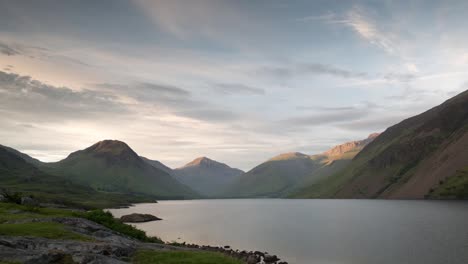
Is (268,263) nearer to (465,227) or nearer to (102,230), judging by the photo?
(102,230)

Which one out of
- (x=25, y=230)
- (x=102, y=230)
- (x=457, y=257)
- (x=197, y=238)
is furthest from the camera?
(x=197, y=238)

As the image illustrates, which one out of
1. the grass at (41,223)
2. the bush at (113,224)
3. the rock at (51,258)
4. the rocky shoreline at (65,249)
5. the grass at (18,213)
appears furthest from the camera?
the bush at (113,224)

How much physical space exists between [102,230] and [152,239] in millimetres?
19601

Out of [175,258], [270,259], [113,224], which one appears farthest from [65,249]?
[270,259]

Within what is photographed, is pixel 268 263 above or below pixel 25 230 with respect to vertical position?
below

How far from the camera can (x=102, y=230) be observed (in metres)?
52.8

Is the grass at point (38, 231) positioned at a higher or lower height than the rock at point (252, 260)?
higher

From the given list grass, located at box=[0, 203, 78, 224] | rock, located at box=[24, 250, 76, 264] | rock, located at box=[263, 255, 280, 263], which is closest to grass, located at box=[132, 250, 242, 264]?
rock, located at box=[24, 250, 76, 264]

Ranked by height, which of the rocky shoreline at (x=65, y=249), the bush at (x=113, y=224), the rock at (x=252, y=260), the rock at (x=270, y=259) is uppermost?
the rocky shoreline at (x=65, y=249)

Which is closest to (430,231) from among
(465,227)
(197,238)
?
(465,227)

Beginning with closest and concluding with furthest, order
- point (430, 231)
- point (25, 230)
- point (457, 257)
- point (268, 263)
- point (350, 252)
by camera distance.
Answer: point (25, 230) → point (457, 257) → point (268, 263) → point (350, 252) → point (430, 231)

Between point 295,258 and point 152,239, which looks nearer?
point 295,258

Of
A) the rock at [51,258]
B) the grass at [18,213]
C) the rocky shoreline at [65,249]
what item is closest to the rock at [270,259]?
the rocky shoreline at [65,249]

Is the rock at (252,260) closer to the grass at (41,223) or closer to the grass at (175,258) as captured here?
the grass at (41,223)
